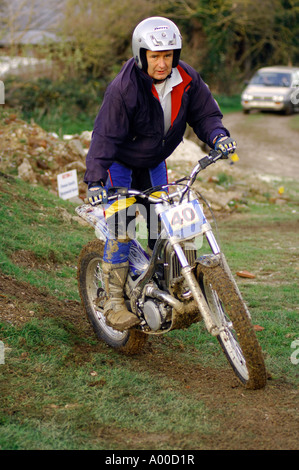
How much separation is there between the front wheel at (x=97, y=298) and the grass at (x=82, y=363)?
0.10 m

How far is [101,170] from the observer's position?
4426 millimetres

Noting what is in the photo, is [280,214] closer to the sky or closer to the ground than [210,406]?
closer to the ground

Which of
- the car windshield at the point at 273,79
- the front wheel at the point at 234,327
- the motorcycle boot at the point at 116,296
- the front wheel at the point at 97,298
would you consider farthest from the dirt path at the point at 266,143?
the front wheel at the point at 234,327

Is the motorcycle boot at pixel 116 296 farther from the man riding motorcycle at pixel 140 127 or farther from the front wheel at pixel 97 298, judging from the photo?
the front wheel at pixel 97 298

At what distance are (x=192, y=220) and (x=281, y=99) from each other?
76.1 feet

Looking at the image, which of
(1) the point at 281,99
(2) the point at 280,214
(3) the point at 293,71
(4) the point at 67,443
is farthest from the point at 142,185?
(3) the point at 293,71

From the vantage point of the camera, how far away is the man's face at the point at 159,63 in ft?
14.3

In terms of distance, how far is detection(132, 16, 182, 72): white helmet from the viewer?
4289 mm

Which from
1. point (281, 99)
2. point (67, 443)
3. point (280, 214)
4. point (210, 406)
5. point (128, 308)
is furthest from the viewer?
point (281, 99)

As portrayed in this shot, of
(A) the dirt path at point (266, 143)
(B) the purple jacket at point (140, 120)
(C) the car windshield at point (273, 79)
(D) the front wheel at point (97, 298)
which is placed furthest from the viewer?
(C) the car windshield at point (273, 79)

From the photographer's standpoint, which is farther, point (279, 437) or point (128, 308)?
point (128, 308)

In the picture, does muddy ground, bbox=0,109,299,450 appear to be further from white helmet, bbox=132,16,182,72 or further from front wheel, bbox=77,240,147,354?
white helmet, bbox=132,16,182,72

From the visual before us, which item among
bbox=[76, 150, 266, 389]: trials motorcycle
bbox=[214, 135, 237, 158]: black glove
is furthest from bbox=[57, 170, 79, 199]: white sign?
bbox=[214, 135, 237, 158]: black glove

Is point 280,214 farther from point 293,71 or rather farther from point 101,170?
point 293,71
